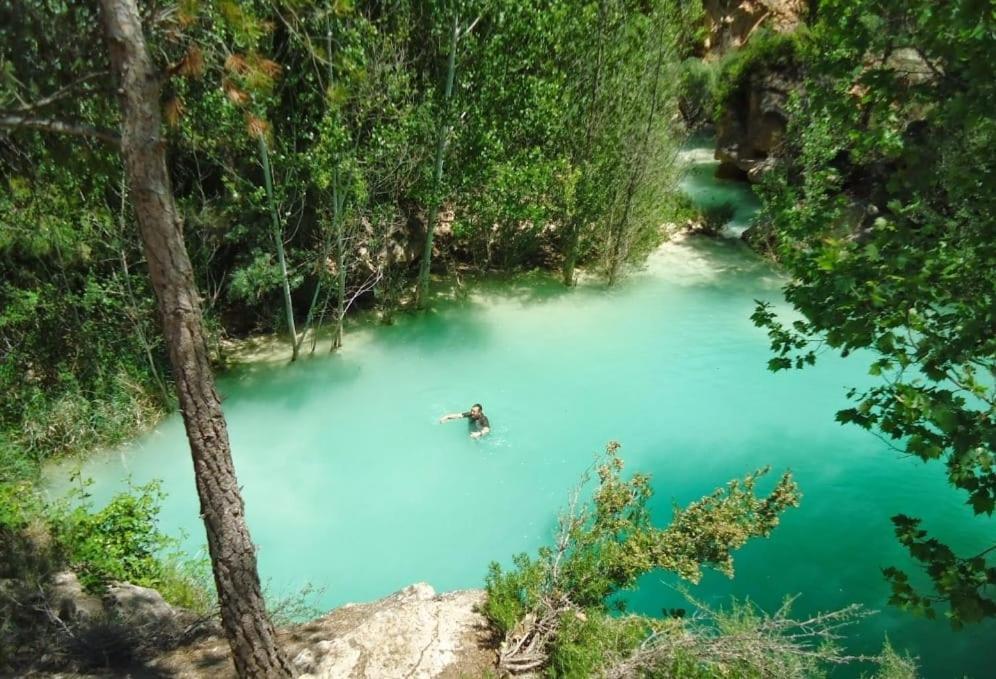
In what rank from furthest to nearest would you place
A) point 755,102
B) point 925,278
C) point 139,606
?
point 755,102 < point 139,606 < point 925,278

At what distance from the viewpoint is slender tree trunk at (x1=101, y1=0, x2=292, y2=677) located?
3.76m

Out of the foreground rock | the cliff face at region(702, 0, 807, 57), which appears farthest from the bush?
the cliff face at region(702, 0, 807, 57)

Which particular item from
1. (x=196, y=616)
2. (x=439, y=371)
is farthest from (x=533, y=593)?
(x=439, y=371)

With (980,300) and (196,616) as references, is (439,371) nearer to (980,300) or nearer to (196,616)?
(196,616)

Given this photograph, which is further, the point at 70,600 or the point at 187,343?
the point at 70,600

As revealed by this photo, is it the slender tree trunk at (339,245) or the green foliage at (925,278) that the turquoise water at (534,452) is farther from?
the green foliage at (925,278)

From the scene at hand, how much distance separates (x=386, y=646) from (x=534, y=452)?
16.2 feet

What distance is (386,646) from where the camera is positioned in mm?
5289

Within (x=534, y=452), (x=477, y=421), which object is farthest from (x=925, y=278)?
(x=477, y=421)

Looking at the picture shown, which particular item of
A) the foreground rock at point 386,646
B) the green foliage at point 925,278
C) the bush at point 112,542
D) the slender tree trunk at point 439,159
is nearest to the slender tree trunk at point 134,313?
the bush at point 112,542

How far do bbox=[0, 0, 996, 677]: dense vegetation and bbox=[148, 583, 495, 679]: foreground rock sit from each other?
327 mm

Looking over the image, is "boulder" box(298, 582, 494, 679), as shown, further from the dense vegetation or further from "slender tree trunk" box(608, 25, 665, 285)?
"slender tree trunk" box(608, 25, 665, 285)

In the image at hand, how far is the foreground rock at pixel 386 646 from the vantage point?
5.03 metres

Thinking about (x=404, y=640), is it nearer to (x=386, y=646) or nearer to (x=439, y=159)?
(x=386, y=646)
